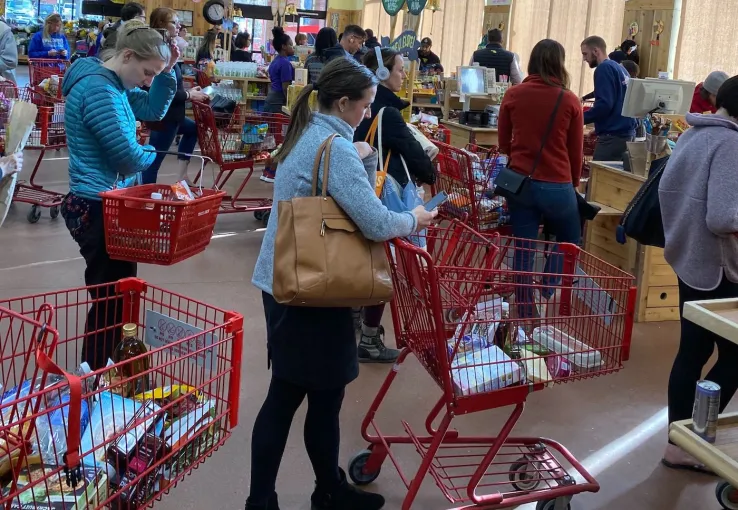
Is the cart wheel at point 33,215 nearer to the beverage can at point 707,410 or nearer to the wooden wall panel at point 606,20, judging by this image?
the beverage can at point 707,410

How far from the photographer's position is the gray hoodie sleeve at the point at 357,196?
211cm

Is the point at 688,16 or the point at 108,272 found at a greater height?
the point at 688,16

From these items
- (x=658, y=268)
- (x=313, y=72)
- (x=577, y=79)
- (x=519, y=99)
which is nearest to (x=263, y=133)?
(x=313, y=72)

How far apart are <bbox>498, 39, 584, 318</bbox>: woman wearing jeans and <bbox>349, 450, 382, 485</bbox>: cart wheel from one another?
1.69 metres

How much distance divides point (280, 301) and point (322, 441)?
0.60 metres

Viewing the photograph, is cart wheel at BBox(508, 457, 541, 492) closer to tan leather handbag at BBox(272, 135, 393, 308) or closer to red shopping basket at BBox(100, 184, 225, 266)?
tan leather handbag at BBox(272, 135, 393, 308)

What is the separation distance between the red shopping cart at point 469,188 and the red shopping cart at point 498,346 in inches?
82.6

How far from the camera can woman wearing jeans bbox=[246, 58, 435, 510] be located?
7.00ft

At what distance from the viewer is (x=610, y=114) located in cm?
627

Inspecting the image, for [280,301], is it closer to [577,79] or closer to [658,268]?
[658,268]

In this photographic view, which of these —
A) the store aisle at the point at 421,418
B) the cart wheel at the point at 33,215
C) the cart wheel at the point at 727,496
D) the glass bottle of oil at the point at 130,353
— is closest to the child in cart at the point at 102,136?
the glass bottle of oil at the point at 130,353

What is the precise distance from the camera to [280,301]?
2.08 metres

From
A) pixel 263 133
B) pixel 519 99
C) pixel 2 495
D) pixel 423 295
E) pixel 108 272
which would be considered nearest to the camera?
pixel 2 495

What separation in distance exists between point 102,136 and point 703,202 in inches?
87.2
